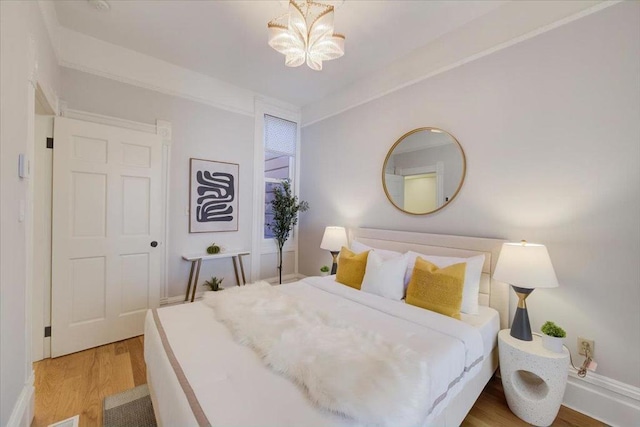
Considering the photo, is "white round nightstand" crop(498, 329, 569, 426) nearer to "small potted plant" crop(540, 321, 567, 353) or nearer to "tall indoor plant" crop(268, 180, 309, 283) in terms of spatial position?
"small potted plant" crop(540, 321, 567, 353)

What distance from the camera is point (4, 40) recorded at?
49.8 inches

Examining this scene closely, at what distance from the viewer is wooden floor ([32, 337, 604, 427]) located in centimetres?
175

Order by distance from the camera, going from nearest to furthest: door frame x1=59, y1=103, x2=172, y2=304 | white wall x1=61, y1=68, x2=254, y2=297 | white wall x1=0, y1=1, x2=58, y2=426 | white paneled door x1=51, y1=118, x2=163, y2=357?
1. white wall x1=0, y1=1, x2=58, y2=426
2. white paneled door x1=51, y1=118, x2=163, y2=357
3. white wall x1=61, y1=68, x2=254, y2=297
4. door frame x1=59, y1=103, x2=172, y2=304

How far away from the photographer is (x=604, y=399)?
1.76 m

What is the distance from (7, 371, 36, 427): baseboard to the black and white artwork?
192 cm

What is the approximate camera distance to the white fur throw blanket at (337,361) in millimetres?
992

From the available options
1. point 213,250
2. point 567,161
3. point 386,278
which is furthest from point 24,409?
point 567,161

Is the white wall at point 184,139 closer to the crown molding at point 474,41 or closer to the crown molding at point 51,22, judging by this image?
the crown molding at point 51,22

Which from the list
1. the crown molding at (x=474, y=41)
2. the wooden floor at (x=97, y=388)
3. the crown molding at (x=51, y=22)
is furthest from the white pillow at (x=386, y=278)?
the crown molding at (x=51, y=22)

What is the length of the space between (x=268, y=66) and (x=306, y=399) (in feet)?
10.9

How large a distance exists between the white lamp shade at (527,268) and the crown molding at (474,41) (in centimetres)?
168

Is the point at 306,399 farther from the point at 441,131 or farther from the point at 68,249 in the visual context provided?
the point at 68,249

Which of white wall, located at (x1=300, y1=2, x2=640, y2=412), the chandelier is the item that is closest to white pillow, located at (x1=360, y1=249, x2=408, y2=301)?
white wall, located at (x1=300, y1=2, x2=640, y2=412)

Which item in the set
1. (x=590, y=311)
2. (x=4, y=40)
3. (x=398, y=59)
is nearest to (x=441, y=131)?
(x=398, y=59)
